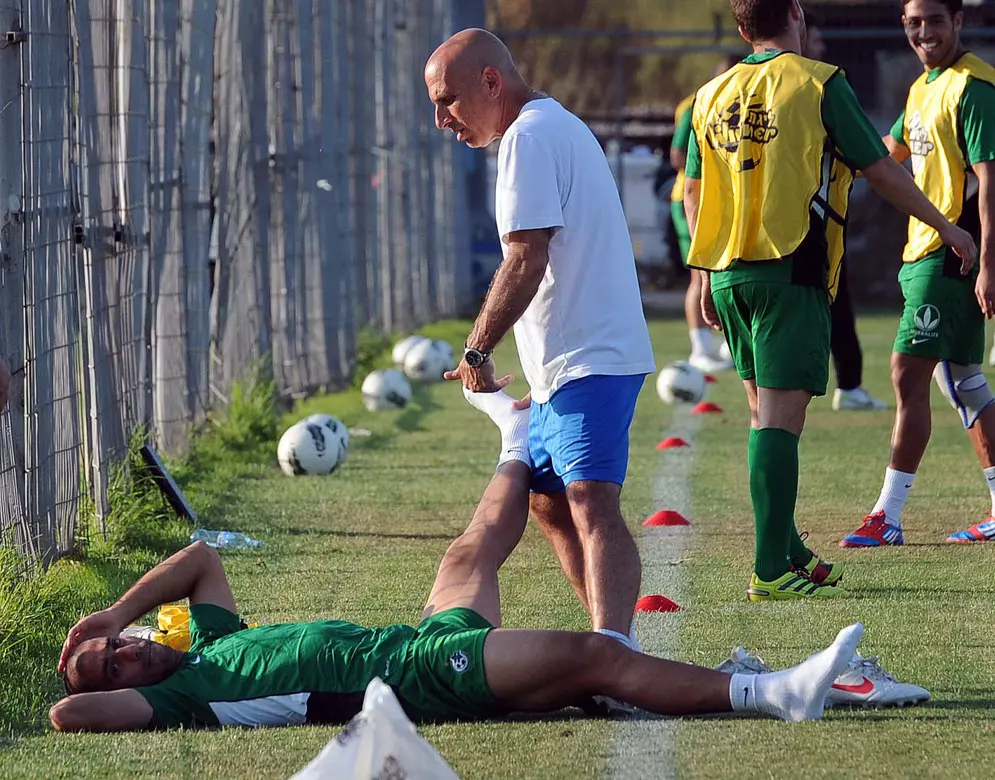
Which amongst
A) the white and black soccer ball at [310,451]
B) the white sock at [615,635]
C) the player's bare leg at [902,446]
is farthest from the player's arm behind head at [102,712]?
the white and black soccer ball at [310,451]

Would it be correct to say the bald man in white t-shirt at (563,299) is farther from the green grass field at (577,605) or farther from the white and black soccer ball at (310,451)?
the white and black soccer ball at (310,451)

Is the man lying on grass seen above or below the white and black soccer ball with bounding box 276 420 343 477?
above

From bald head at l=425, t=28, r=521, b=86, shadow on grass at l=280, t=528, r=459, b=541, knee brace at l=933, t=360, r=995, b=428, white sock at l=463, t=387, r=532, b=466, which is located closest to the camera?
bald head at l=425, t=28, r=521, b=86

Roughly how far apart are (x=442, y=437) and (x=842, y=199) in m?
5.93

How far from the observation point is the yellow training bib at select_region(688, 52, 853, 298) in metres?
6.83

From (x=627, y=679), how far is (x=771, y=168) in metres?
2.62

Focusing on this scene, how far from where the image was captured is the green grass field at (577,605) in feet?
15.9

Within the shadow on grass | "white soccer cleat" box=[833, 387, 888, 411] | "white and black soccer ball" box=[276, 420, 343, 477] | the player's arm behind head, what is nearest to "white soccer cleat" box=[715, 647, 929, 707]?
the player's arm behind head

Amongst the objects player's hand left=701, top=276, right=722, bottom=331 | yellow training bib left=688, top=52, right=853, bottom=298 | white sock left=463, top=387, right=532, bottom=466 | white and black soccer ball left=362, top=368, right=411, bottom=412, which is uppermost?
yellow training bib left=688, top=52, right=853, bottom=298

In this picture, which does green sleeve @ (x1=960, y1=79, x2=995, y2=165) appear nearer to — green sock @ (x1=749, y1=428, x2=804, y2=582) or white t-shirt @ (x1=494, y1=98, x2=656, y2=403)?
green sock @ (x1=749, y1=428, x2=804, y2=582)

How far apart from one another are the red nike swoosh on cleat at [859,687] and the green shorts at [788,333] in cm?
183

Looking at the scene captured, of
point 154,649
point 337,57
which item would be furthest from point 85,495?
point 337,57

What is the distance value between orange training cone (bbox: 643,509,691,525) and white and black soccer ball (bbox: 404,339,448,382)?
24.0 ft

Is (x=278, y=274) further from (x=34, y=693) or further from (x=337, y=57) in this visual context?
(x=34, y=693)
